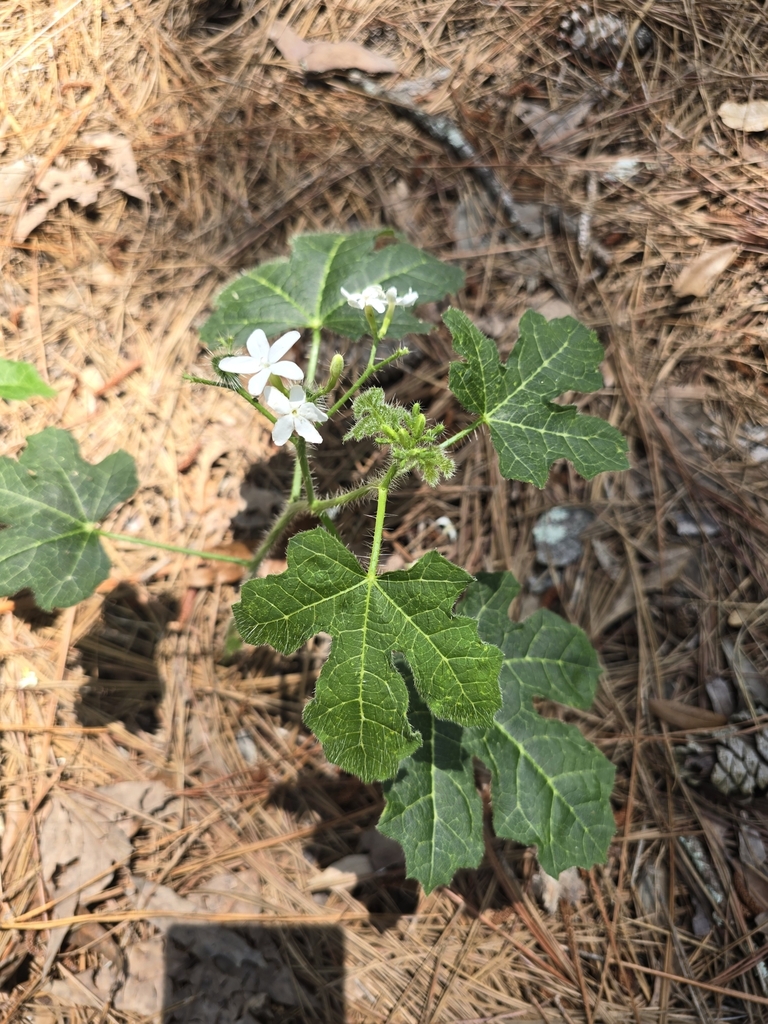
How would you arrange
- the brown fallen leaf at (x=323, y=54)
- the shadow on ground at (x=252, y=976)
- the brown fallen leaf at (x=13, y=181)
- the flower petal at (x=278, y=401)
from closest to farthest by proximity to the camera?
the flower petal at (x=278, y=401), the shadow on ground at (x=252, y=976), the brown fallen leaf at (x=13, y=181), the brown fallen leaf at (x=323, y=54)

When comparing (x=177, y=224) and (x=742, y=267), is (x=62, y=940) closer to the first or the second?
(x=177, y=224)

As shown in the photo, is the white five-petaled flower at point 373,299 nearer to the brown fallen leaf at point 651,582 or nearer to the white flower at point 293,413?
the white flower at point 293,413

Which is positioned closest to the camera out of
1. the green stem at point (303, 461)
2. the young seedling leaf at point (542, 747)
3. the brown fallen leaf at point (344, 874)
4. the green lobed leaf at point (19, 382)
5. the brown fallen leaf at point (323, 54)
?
the green stem at point (303, 461)

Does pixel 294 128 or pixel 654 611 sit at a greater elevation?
pixel 294 128

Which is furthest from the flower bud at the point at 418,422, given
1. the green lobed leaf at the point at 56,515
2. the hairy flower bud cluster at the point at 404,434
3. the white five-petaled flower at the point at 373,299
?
the green lobed leaf at the point at 56,515

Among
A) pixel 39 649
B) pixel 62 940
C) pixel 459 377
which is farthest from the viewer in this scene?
pixel 39 649

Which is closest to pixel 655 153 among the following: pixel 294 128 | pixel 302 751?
pixel 294 128

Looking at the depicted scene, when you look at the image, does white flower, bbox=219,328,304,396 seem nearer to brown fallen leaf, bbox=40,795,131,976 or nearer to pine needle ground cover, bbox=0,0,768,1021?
pine needle ground cover, bbox=0,0,768,1021

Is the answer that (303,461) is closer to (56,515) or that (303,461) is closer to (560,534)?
(56,515)
